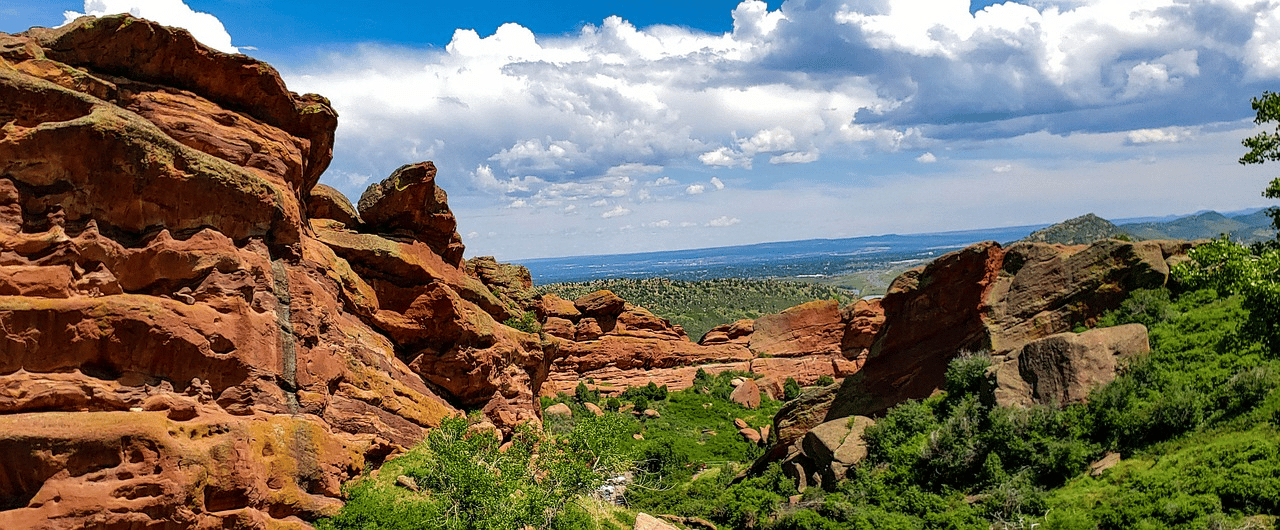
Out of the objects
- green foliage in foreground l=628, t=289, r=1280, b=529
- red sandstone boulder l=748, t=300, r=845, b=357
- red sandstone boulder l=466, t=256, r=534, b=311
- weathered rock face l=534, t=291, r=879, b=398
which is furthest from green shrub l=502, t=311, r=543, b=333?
red sandstone boulder l=748, t=300, r=845, b=357

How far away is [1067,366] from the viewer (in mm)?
23094

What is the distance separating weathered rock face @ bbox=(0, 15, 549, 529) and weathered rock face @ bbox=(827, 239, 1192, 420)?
1923 centimetres

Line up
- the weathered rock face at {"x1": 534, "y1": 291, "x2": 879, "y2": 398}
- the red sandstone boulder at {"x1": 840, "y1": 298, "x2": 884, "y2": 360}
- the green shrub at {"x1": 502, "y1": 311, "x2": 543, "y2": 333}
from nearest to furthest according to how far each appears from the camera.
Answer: the green shrub at {"x1": 502, "y1": 311, "x2": 543, "y2": 333} → the weathered rock face at {"x1": 534, "y1": 291, "x2": 879, "y2": 398} → the red sandstone boulder at {"x1": 840, "y1": 298, "x2": 884, "y2": 360}

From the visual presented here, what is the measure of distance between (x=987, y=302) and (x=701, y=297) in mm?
112351

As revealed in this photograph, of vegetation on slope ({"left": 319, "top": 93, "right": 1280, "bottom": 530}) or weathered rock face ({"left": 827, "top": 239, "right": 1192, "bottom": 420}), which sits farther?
weathered rock face ({"left": 827, "top": 239, "right": 1192, "bottom": 420})

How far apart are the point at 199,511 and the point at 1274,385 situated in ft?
86.4

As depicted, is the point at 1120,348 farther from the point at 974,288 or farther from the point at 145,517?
the point at 145,517

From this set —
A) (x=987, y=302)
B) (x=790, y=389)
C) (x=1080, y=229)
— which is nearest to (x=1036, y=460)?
(x=987, y=302)

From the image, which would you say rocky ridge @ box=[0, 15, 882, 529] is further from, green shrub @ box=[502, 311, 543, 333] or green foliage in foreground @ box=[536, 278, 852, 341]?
green foliage in foreground @ box=[536, 278, 852, 341]

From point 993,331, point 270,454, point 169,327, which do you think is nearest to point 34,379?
point 169,327

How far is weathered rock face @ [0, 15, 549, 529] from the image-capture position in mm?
14773

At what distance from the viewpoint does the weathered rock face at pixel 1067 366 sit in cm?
2283

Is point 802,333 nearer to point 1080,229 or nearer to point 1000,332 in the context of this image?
point 1000,332

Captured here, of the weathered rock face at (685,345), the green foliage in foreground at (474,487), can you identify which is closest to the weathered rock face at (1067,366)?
the green foliage in foreground at (474,487)
